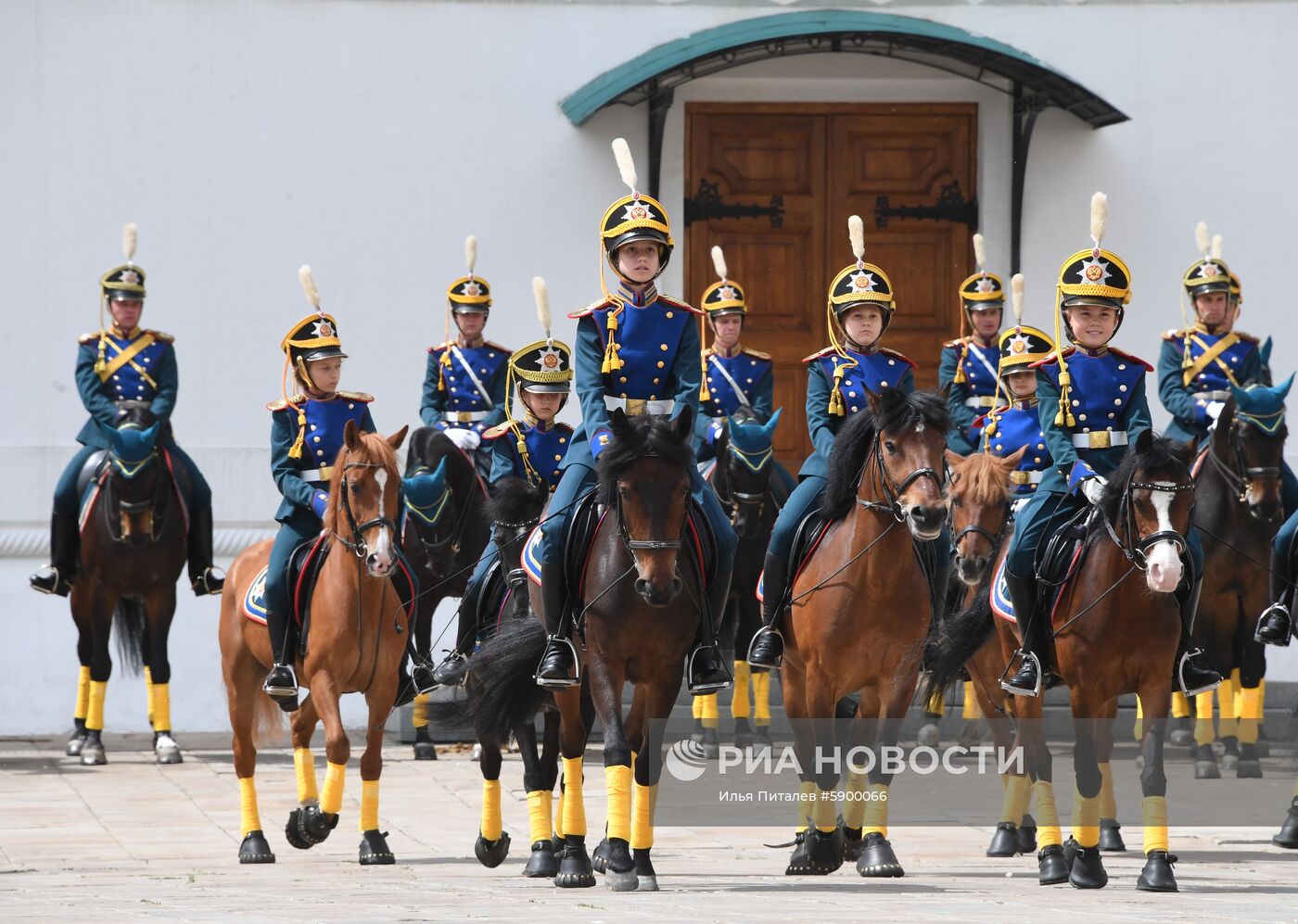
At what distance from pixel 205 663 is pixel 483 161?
4486mm

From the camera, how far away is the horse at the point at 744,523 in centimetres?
1500

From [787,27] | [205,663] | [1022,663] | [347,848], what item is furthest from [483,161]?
[1022,663]

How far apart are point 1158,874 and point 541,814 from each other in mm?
2848

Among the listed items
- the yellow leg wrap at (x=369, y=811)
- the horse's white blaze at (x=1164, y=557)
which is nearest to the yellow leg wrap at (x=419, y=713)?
the yellow leg wrap at (x=369, y=811)

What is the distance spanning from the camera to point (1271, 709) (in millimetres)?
16734

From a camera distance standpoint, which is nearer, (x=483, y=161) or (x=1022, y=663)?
(x=1022, y=663)

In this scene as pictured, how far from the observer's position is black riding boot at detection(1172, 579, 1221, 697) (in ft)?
32.9

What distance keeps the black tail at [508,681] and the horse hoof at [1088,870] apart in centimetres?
256

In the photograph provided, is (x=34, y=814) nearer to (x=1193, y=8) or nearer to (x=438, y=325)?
(x=438, y=325)

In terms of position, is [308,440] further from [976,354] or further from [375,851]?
[976,354]

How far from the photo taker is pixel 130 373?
1552 cm

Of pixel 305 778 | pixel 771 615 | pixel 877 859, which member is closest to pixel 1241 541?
pixel 771 615

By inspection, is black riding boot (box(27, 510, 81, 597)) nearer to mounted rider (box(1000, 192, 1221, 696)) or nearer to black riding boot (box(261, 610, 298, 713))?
black riding boot (box(261, 610, 298, 713))

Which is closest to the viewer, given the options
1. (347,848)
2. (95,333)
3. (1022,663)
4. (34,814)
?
(1022,663)
